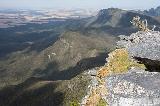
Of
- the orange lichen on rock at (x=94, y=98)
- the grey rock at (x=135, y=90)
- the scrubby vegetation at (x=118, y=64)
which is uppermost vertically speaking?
the grey rock at (x=135, y=90)

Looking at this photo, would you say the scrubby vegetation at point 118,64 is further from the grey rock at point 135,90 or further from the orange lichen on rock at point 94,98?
the grey rock at point 135,90

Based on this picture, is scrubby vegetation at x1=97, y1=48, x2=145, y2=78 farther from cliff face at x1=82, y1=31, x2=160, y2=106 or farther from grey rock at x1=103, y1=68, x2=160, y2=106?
grey rock at x1=103, y1=68, x2=160, y2=106

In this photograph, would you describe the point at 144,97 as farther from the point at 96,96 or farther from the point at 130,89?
the point at 96,96

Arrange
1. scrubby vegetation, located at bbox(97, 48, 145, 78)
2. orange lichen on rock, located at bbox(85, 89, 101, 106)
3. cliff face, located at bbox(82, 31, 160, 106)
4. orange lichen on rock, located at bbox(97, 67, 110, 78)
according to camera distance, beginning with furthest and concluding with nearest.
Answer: scrubby vegetation, located at bbox(97, 48, 145, 78) < orange lichen on rock, located at bbox(97, 67, 110, 78) < orange lichen on rock, located at bbox(85, 89, 101, 106) < cliff face, located at bbox(82, 31, 160, 106)

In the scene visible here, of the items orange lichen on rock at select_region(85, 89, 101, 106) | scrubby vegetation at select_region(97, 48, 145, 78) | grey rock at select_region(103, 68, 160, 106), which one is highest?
grey rock at select_region(103, 68, 160, 106)

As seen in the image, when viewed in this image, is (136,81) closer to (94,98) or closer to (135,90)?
(135,90)

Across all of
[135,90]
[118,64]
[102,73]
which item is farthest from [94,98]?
[118,64]

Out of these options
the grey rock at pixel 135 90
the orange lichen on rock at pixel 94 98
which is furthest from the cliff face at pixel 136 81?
the orange lichen on rock at pixel 94 98

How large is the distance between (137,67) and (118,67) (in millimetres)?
2067

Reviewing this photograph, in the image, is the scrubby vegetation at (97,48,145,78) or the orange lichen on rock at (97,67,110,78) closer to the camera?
the orange lichen on rock at (97,67,110,78)

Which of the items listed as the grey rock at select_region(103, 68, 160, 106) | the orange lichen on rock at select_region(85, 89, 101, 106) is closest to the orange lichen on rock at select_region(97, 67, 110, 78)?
the orange lichen on rock at select_region(85, 89, 101, 106)

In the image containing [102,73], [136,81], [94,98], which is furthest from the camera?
[102,73]

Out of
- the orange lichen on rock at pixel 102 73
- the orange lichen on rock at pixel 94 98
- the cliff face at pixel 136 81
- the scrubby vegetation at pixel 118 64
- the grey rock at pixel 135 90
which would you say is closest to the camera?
the grey rock at pixel 135 90

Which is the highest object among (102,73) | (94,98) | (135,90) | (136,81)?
(136,81)
